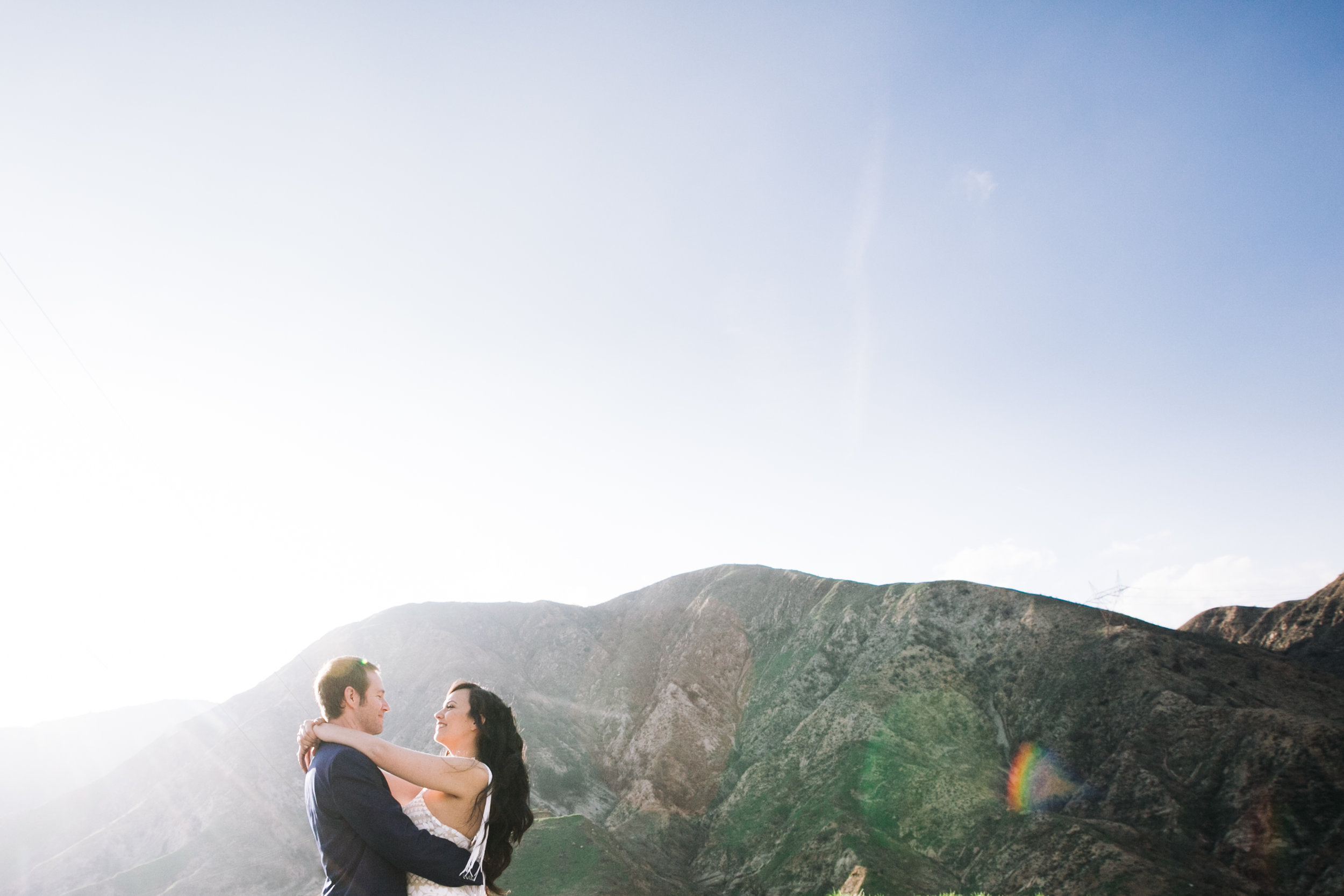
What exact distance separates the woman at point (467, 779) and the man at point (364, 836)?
0.08m

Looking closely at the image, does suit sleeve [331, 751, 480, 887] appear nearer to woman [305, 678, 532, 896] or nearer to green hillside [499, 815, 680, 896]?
woman [305, 678, 532, 896]

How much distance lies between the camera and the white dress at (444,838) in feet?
12.3

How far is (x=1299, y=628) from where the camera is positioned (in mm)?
83062

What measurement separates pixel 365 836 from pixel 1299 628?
11706 centimetres

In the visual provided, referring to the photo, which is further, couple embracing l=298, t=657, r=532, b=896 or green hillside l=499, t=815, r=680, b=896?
green hillside l=499, t=815, r=680, b=896

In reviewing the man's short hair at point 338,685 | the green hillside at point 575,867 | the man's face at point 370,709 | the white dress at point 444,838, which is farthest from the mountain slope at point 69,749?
the white dress at point 444,838

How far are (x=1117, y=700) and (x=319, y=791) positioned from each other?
71914 mm

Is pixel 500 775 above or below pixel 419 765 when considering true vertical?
below

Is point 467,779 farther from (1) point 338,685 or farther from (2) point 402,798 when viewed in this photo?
(1) point 338,685

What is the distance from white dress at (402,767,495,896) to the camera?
3.74m

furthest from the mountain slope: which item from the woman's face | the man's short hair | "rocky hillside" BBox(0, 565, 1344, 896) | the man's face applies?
the woman's face

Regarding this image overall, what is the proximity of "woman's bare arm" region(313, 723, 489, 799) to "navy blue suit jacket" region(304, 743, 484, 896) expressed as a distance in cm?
6

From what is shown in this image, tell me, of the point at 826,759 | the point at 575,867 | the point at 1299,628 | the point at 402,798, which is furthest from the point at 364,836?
the point at 1299,628

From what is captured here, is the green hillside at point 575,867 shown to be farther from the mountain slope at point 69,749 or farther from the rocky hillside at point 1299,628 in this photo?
the mountain slope at point 69,749
